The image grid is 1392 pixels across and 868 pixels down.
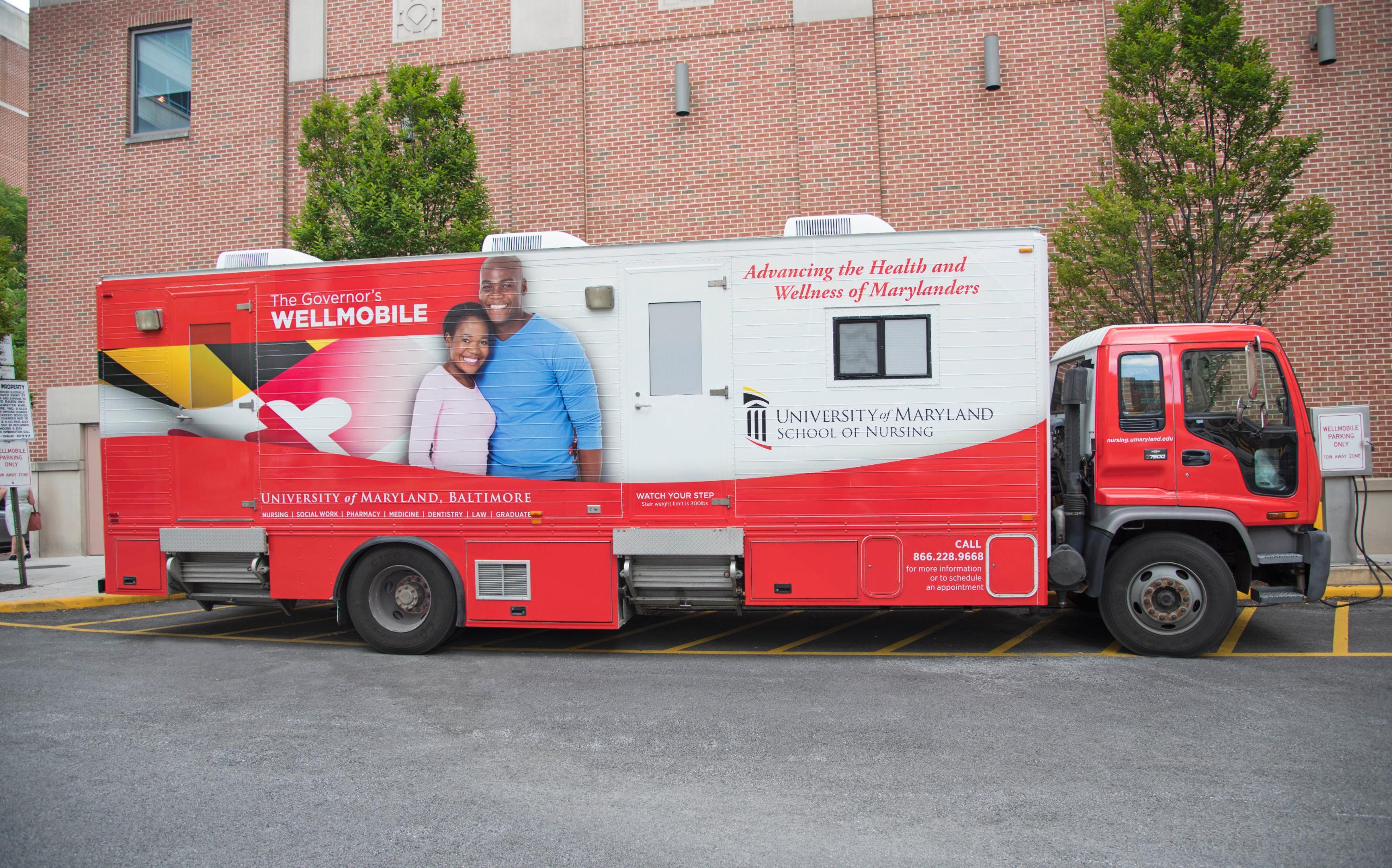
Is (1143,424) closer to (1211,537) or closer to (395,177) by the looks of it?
(1211,537)

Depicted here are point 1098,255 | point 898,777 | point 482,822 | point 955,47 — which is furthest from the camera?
point 955,47

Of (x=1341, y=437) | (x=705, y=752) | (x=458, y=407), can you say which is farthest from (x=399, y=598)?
(x=1341, y=437)

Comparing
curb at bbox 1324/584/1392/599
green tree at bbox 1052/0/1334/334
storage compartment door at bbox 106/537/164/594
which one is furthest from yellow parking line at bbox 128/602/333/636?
curb at bbox 1324/584/1392/599

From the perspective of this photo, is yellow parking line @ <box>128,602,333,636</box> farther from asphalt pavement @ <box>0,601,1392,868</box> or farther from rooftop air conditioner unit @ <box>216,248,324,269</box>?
rooftop air conditioner unit @ <box>216,248,324,269</box>

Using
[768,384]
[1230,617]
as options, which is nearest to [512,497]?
[768,384]

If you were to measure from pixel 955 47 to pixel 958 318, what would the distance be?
8163mm

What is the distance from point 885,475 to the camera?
21.8 feet

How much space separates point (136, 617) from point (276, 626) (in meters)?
1.98

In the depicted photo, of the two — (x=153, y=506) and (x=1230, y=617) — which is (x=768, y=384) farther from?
(x=153, y=506)

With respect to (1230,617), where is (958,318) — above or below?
above

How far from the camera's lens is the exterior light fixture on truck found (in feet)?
21.7

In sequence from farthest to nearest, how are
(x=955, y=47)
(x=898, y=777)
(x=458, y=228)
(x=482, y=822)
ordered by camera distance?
(x=955, y=47) < (x=458, y=228) < (x=898, y=777) < (x=482, y=822)

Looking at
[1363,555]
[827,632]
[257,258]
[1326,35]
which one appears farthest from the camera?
[1326,35]

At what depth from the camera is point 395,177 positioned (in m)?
Answer: 10.4
